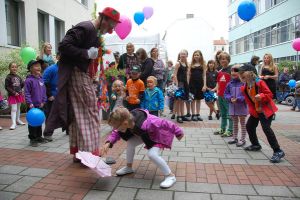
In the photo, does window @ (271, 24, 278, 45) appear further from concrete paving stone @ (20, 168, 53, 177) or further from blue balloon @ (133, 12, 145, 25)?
concrete paving stone @ (20, 168, 53, 177)

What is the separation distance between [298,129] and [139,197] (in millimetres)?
5506

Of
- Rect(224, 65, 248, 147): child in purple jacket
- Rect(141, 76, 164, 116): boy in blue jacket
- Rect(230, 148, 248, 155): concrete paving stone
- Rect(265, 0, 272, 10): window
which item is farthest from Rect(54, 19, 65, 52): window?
Rect(265, 0, 272, 10): window

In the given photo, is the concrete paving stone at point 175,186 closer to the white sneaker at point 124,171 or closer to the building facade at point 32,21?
the white sneaker at point 124,171

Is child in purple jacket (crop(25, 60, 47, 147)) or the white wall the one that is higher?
the white wall

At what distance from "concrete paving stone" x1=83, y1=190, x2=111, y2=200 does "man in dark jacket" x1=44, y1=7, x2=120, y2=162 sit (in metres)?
0.67

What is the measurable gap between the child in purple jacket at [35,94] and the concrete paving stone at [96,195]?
2381 millimetres

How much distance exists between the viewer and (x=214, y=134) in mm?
6656

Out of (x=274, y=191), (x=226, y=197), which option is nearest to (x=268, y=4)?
(x=274, y=191)

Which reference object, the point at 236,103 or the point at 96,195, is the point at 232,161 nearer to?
the point at 236,103

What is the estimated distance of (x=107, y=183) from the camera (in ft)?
12.2

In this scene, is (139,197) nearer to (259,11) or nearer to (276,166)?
(276,166)

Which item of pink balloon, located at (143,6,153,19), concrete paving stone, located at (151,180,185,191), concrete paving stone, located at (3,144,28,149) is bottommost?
concrete paving stone, located at (151,180,185,191)

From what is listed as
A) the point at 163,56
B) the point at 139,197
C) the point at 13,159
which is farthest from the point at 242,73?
the point at 163,56

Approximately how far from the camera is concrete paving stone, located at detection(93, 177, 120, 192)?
11.7 feet
